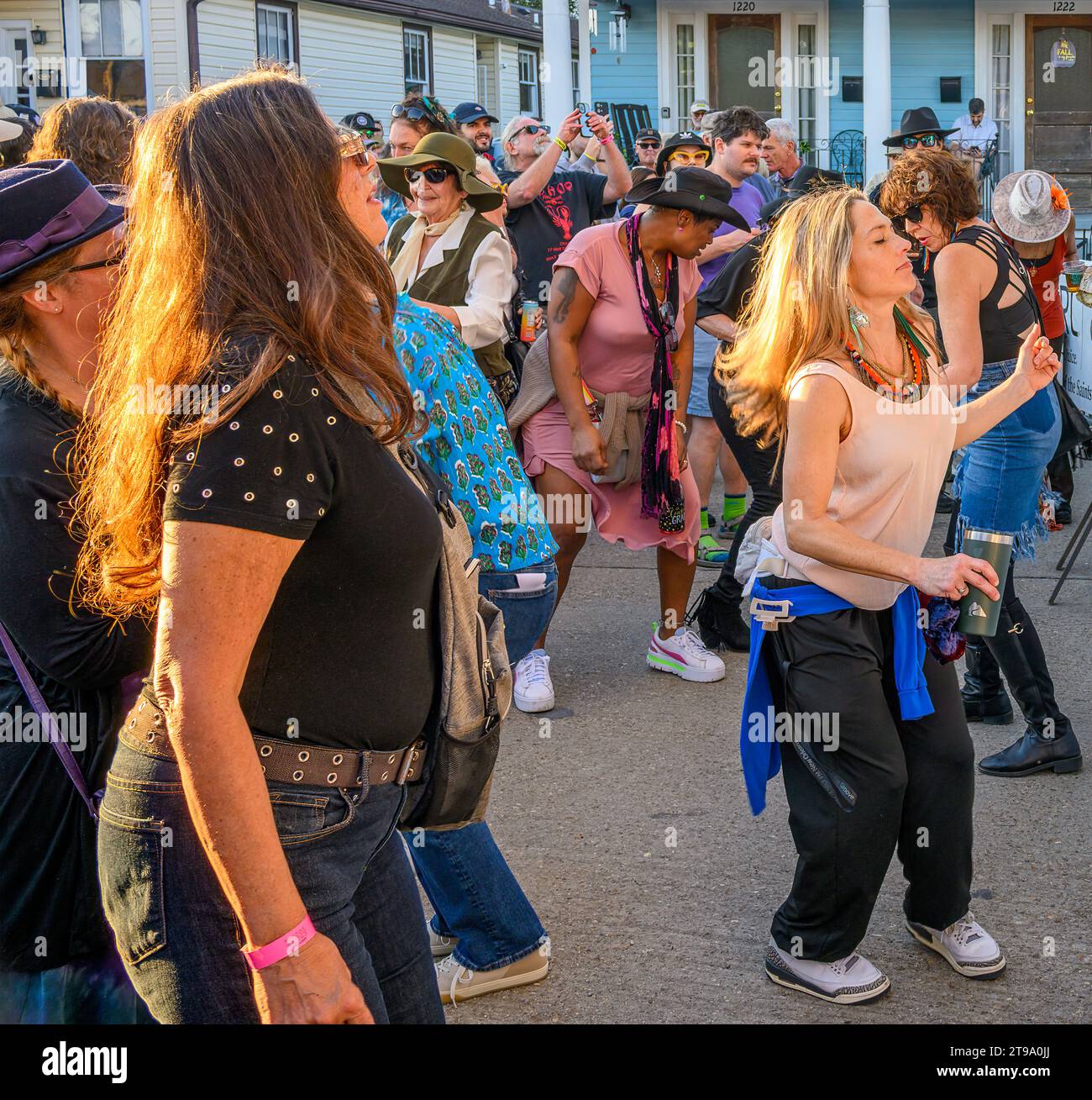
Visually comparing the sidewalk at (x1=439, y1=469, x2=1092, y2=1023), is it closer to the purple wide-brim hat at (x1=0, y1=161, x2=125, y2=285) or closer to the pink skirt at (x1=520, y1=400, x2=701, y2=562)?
the pink skirt at (x1=520, y1=400, x2=701, y2=562)

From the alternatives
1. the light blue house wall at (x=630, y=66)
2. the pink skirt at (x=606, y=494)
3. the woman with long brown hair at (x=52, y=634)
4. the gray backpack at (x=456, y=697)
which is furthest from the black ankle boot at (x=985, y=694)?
the light blue house wall at (x=630, y=66)

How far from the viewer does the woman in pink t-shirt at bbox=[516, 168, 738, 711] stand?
17.8 feet

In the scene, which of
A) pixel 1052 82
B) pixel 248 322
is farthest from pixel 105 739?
pixel 1052 82

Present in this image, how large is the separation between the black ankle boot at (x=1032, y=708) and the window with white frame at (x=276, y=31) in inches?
829

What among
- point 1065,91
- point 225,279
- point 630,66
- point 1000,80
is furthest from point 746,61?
point 225,279

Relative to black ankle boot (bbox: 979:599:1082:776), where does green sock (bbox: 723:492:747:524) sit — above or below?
above

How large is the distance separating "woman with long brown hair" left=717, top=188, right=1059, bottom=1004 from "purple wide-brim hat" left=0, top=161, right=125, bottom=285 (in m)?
1.60

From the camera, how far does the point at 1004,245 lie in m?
4.70

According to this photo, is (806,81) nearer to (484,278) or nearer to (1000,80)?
(1000,80)

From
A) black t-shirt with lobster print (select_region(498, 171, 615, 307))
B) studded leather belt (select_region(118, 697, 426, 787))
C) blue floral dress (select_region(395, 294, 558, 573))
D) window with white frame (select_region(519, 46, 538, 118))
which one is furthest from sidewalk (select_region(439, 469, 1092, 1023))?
window with white frame (select_region(519, 46, 538, 118))

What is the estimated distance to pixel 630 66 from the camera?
18.3 metres

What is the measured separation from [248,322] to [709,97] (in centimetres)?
1772

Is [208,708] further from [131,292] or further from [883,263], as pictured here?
[883,263]

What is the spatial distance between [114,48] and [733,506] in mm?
17843
